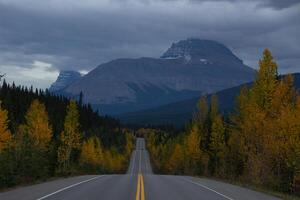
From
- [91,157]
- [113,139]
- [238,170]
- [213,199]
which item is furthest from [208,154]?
[113,139]

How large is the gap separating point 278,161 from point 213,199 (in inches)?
801

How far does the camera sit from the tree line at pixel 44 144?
31406 mm

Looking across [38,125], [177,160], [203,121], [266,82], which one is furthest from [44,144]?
[177,160]

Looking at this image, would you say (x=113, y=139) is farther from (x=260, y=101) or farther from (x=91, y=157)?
(x=260, y=101)

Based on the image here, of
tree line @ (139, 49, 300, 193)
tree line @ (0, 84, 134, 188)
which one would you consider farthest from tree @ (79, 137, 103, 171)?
tree line @ (139, 49, 300, 193)

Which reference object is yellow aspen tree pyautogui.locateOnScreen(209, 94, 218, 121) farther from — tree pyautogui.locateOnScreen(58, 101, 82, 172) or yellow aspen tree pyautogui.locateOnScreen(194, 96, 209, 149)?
tree pyautogui.locateOnScreen(58, 101, 82, 172)

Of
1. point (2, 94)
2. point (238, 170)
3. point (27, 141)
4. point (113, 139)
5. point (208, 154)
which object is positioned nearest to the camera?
point (27, 141)

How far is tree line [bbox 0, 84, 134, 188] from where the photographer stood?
3141cm

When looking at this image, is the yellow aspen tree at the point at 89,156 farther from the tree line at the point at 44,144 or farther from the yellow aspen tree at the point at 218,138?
the yellow aspen tree at the point at 218,138

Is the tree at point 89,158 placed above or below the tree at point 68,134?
below

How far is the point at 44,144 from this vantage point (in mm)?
54750

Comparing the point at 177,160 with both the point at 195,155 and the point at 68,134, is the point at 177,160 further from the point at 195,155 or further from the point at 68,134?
the point at 68,134

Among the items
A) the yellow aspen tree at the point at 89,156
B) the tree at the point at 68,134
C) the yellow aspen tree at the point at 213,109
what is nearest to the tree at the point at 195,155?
the yellow aspen tree at the point at 213,109

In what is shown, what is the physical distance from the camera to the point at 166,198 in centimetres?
2103
